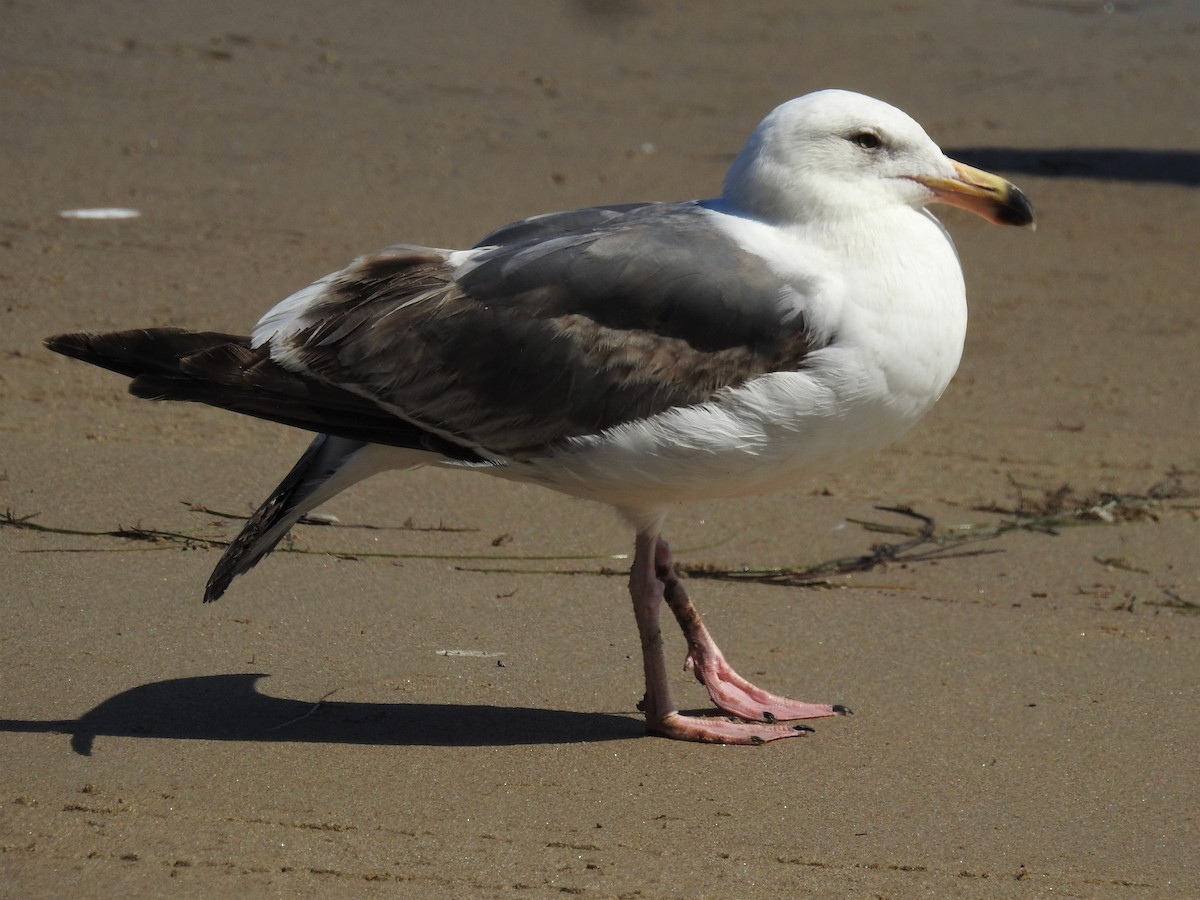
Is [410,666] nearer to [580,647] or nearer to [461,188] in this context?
[580,647]

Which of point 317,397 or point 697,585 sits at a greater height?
point 317,397

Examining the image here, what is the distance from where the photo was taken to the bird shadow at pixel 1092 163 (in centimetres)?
1149

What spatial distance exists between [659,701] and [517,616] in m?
0.77

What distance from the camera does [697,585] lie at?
531 centimetres

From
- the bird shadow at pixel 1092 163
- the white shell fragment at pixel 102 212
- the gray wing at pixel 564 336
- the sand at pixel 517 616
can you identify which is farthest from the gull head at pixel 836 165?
the bird shadow at pixel 1092 163

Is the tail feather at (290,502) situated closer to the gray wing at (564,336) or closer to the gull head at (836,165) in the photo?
the gray wing at (564,336)

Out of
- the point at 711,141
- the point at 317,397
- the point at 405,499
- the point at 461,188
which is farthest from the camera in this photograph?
the point at 711,141

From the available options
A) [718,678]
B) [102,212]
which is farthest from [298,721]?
[102,212]

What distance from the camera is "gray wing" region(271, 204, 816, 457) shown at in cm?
404

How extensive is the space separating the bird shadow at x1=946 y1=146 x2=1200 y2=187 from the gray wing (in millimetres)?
7672

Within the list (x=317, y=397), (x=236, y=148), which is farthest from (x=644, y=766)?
(x=236, y=148)

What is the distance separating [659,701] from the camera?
4289 millimetres

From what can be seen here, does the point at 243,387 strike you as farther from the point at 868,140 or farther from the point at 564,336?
the point at 868,140

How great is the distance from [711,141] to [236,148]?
3331 millimetres
